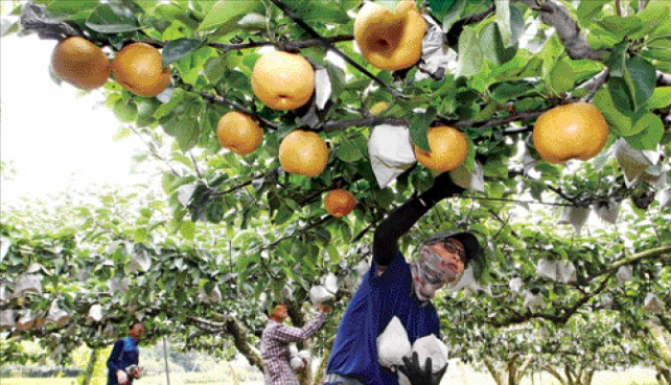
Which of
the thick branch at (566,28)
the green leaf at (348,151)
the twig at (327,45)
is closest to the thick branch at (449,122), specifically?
the twig at (327,45)

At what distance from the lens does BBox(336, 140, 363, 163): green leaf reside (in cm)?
215

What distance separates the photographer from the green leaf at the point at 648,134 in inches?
55.6

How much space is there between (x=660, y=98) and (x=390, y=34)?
894 mm

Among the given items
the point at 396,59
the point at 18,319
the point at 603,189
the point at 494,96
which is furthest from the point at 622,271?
the point at 18,319

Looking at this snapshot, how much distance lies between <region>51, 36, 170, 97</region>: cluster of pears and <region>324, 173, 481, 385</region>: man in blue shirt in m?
1.20

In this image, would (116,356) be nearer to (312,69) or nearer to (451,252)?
(451,252)

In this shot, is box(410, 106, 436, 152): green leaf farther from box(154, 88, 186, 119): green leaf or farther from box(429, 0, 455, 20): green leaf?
box(154, 88, 186, 119): green leaf

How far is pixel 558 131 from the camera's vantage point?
A: 1.28 meters

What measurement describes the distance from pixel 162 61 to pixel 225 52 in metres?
0.26

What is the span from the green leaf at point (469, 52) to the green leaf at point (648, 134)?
2.11 ft

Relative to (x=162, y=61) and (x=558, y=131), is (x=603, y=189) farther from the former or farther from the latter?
(x=162, y=61)

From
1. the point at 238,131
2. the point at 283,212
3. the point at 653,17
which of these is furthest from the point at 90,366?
the point at 653,17

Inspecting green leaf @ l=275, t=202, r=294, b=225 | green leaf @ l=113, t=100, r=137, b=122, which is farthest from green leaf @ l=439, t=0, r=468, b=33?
green leaf @ l=275, t=202, r=294, b=225

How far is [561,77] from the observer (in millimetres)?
1254
